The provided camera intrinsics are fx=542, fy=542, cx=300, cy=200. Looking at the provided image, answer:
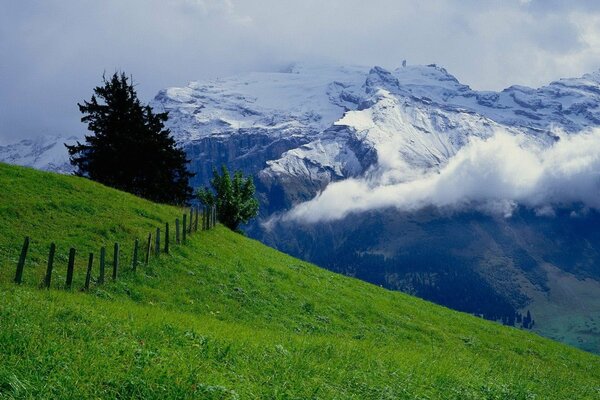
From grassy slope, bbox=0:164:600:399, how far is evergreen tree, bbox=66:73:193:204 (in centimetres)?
1716

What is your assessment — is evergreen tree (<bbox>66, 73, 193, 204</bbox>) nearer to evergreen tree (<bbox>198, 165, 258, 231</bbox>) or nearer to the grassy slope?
evergreen tree (<bbox>198, 165, 258, 231</bbox>)

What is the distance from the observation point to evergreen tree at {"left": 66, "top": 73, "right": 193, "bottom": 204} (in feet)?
222

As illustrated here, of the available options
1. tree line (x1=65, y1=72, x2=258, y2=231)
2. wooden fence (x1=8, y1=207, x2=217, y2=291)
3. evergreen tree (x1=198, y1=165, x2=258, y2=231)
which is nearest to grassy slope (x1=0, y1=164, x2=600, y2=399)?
wooden fence (x1=8, y1=207, x2=217, y2=291)

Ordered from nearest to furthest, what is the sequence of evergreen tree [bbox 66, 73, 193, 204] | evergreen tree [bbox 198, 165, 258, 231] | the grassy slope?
1. the grassy slope
2. evergreen tree [bbox 66, 73, 193, 204]
3. evergreen tree [bbox 198, 165, 258, 231]

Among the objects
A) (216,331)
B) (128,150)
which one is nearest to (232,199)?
(128,150)

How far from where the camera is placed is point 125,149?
2648 inches

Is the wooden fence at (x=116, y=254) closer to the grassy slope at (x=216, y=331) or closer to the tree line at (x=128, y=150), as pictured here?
the grassy slope at (x=216, y=331)

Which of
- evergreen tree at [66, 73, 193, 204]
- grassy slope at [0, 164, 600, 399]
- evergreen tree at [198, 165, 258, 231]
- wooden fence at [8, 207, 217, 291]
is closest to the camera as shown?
grassy slope at [0, 164, 600, 399]

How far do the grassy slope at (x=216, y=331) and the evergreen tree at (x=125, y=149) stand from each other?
17157 millimetres

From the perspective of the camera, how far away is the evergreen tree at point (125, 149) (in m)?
67.6

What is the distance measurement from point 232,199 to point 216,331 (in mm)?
62245

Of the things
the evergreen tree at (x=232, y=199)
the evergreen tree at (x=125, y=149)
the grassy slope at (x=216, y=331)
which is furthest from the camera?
Result: the evergreen tree at (x=232, y=199)

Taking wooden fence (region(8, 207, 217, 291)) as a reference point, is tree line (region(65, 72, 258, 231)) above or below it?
above

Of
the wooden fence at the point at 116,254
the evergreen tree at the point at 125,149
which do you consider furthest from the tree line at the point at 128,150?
the wooden fence at the point at 116,254
